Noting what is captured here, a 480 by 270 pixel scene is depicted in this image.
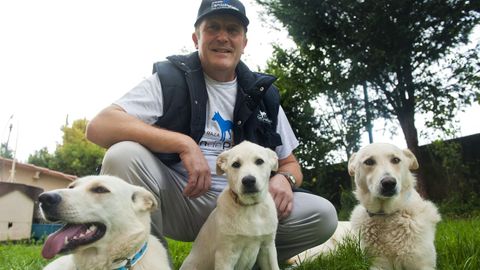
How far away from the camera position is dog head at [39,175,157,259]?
92.8 inches

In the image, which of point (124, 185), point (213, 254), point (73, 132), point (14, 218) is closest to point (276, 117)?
point (213, 254)

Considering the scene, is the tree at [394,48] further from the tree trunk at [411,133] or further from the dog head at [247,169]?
the dog head at [247,169]

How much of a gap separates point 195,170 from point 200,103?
703 mm

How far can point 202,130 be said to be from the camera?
3.38 m

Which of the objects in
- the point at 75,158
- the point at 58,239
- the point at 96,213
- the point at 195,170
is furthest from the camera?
the point at 75,158

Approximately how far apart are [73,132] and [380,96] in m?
28.4

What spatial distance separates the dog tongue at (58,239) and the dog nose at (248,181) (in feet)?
3.63

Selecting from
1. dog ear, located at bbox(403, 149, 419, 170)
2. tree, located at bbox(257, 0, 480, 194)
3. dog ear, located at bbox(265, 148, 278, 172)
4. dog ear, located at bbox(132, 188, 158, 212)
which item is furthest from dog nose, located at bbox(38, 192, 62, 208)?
tree, located at bbox(257, 0, 480, 194)

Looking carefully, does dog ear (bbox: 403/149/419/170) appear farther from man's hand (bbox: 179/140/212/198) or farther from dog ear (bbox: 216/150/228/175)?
man's hand (bbox: 179/140/212/198)

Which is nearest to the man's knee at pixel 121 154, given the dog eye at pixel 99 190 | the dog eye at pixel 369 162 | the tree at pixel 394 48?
the dog eye at pixel 99 190

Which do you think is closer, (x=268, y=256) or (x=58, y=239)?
(x=58, y=239)

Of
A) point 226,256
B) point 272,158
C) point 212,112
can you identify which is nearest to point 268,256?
point 226,256

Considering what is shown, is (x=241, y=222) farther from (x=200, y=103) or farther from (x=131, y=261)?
(x=200, y=103)

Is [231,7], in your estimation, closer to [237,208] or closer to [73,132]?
[237,208]
